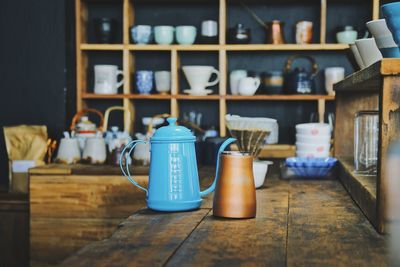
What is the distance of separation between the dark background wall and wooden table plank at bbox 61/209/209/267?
2778mm

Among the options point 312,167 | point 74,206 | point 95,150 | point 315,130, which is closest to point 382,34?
point 312,167

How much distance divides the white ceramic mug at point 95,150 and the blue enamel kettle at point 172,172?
1.81 meters

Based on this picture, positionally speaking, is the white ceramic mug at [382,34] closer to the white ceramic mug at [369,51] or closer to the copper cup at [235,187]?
the white ceramic mug at [369,51]

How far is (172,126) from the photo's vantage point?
1.54 metres

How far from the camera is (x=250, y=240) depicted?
1213 mm

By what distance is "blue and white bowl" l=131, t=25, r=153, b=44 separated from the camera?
4.04 metres

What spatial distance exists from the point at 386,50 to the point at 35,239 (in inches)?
83.6

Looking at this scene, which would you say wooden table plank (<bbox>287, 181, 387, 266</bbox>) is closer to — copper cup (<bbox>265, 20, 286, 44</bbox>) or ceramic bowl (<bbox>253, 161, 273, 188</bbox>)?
ceramic bowl (<bbox>253, 161, 273, 188</bbox>)

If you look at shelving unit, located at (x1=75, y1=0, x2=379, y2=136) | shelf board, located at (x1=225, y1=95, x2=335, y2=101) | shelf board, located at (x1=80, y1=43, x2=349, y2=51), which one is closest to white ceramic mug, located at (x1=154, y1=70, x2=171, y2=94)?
shelving unit, located at (x1=75, y1=0, x2=379, y2=136)

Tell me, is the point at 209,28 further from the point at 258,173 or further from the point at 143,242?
the point at 143,242

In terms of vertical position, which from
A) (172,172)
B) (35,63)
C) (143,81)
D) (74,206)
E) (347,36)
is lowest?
(74,206)

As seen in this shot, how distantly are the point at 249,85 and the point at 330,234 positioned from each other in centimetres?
275

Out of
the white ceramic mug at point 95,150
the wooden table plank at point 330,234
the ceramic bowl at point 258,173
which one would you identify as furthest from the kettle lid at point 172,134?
the white ceramic mug at point 95,150

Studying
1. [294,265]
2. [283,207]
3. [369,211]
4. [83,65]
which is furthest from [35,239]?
[294,265]
